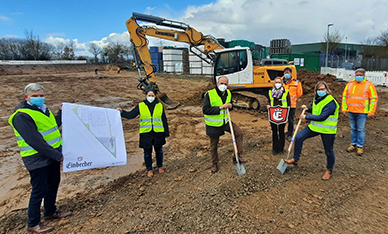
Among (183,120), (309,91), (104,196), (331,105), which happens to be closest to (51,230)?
(104,196)

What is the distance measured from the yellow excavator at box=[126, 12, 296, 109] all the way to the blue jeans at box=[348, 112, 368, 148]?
15.5 feet

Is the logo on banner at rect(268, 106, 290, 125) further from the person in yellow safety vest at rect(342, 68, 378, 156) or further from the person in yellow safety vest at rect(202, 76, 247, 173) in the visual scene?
the person in yellow safety vest at rect(342, 68, 378, 156)

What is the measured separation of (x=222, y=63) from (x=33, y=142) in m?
8.55

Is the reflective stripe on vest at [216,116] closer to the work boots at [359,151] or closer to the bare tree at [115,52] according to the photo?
the work boots at [359,151]

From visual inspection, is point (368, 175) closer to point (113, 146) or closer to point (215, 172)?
point (215, 172)

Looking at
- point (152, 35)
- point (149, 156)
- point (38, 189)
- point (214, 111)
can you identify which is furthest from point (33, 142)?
point (152, 35)

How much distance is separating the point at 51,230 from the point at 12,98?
609 inches

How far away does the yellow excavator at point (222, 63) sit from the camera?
1010 centimetres

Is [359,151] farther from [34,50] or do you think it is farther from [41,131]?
[34,50]

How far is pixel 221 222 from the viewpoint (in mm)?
3170

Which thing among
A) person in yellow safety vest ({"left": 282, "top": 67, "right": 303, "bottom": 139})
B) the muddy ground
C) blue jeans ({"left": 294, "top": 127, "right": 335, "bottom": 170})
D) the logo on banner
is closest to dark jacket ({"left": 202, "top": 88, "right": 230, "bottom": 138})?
the muddy ground

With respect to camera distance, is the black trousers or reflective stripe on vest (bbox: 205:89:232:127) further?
the black trousers

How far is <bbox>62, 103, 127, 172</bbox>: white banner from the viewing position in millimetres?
3562

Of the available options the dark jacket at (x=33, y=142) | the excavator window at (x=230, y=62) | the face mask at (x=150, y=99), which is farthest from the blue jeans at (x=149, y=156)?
the excavator window at (x=230, y=62)
